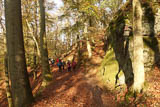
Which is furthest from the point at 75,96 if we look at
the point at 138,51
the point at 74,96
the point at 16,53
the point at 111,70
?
the point at 138,51

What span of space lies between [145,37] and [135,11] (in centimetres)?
363

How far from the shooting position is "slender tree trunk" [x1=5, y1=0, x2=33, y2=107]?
4508mm

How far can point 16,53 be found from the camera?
457cm

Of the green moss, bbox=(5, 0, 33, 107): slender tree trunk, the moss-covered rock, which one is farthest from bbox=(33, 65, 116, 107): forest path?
the moss-covered rock

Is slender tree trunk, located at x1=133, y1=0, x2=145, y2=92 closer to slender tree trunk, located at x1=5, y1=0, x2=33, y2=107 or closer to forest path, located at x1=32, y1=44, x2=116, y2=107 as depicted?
forest path, located at x1=32, y1=44, x2=116, y2=107

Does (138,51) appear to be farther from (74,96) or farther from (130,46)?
(74,96)

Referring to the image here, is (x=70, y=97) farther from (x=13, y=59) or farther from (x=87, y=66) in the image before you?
(x=87, y=66)

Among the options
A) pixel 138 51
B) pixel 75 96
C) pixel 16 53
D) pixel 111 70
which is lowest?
pixel 75 96

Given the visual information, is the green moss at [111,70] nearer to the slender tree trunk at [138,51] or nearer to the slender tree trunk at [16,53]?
the slender tree trunk at [138,51]

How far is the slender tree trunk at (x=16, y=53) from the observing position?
4508 mm

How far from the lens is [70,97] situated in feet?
22.2

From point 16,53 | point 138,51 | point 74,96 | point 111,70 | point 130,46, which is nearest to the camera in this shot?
point 16,53

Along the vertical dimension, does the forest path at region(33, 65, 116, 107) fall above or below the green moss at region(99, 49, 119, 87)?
A: below

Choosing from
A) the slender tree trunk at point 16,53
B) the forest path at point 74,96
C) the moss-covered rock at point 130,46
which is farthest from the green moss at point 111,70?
the slender tree trunk at point 16,53
